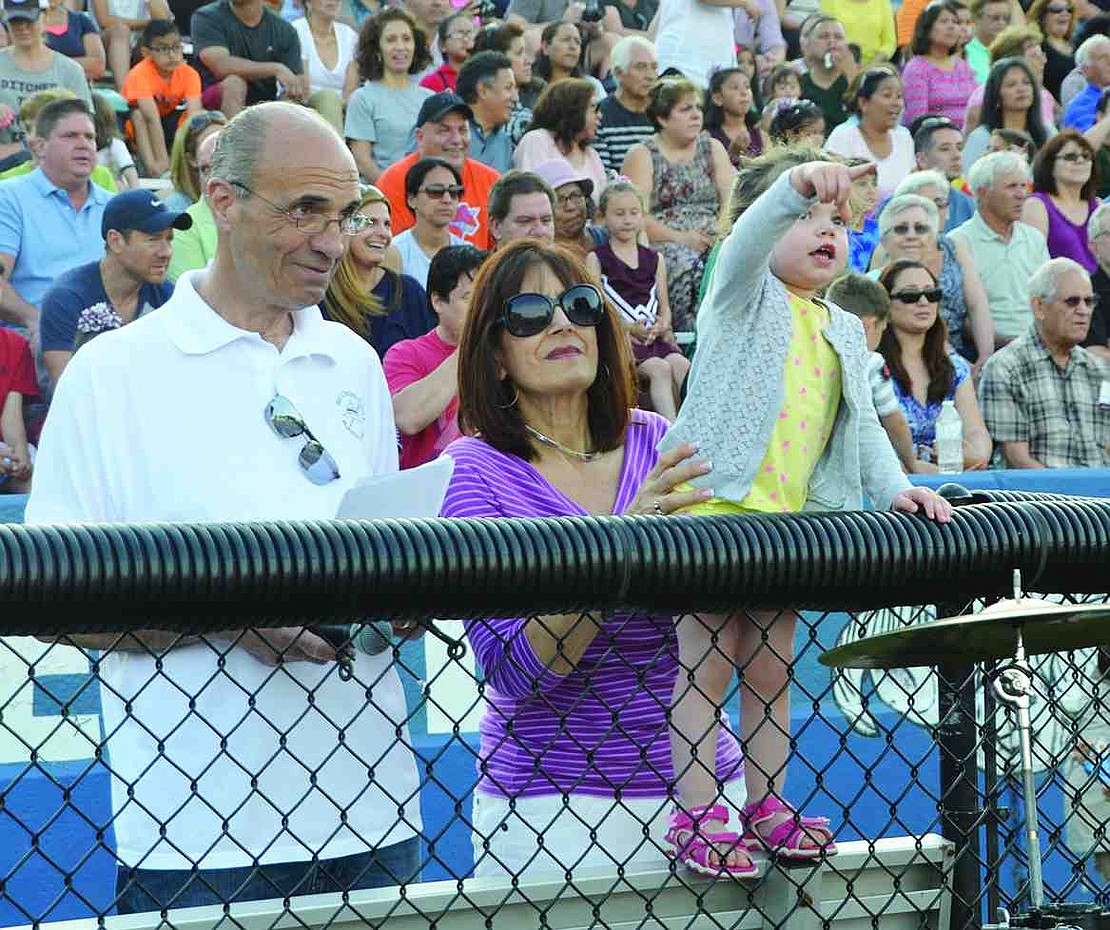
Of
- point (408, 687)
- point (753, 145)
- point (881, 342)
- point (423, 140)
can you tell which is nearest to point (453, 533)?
point (408, 687)

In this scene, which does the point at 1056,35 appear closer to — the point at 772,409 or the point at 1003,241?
the point at 1003,241

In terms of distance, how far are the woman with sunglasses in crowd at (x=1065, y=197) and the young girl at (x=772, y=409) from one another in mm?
6776

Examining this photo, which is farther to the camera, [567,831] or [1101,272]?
[1101,272]

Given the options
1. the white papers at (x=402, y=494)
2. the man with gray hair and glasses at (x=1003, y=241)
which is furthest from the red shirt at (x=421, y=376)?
the man with gray hair and glasses at (x=1003, y=241)

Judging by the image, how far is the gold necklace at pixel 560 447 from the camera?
11.3 feet

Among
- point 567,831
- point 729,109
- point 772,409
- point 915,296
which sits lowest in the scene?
point 729,109

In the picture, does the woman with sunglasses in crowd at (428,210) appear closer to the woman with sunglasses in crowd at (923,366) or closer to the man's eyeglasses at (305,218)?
the woman with sunglasses in crowd at (923,366)

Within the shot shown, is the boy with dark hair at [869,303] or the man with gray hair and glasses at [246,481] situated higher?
the man with gray hair and glasses at [246,481]

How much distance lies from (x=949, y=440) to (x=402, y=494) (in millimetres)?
5003

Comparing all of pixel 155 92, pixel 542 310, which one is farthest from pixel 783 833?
pixel 155 92

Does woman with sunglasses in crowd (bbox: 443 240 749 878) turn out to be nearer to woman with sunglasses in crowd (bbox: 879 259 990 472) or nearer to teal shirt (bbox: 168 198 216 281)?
woman with sunglasses in crowd (bbox: 879 259 990 472)

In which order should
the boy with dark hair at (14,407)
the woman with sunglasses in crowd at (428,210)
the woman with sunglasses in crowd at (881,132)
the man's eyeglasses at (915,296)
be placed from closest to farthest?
the boy with dark hair at (14,407)
the man's eyeglasses at (915,296)
the woman with sunglasses in crowd at (428,210)
the woman with sunglasses in crowd at (881,132)

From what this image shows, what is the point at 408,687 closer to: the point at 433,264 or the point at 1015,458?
the point at 433,264

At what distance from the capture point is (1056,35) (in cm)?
1455
